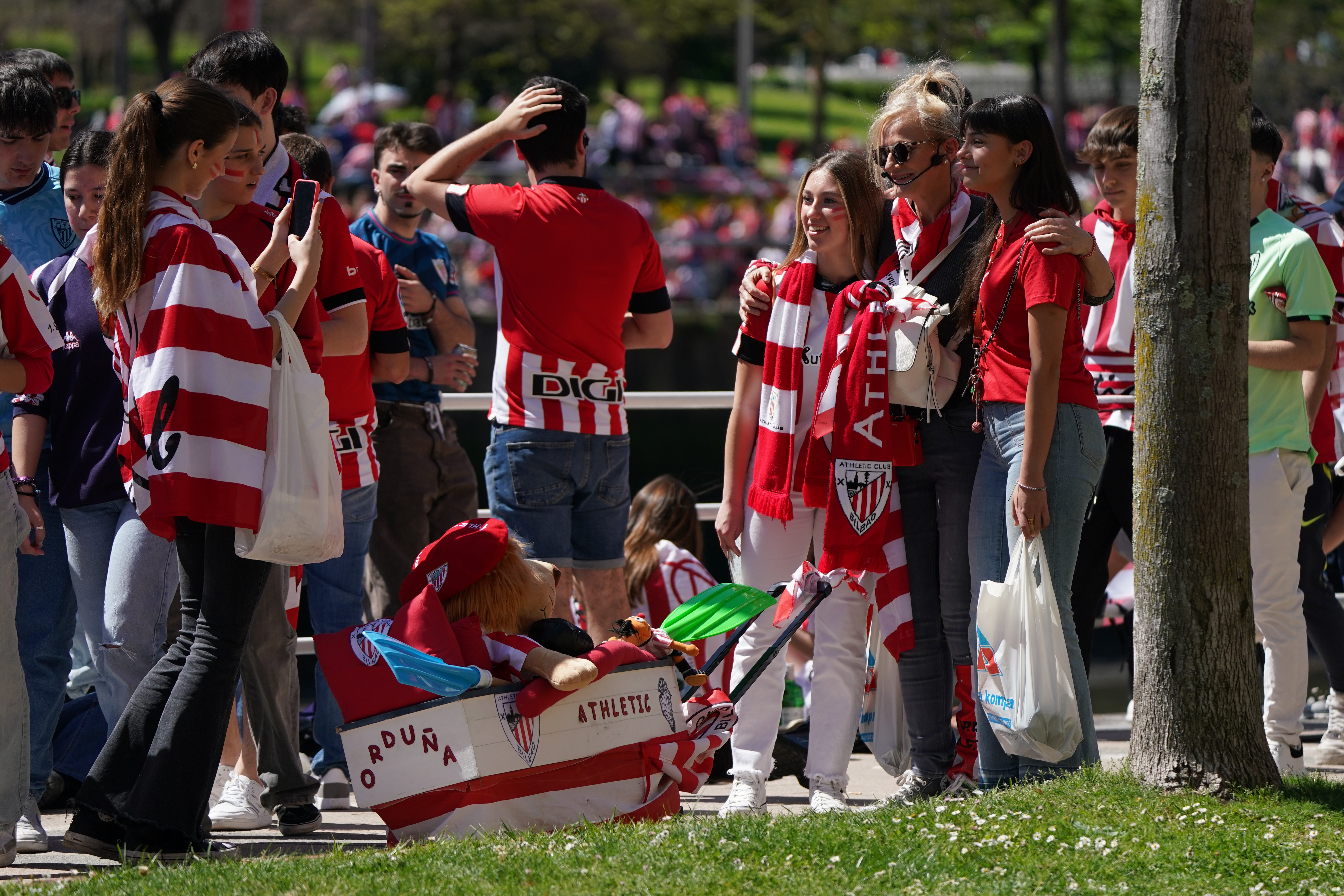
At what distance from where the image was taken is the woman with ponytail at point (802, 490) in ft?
14.8

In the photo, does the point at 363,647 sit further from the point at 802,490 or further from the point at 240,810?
the point at 802,490

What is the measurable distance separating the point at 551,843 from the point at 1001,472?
1.58 meters

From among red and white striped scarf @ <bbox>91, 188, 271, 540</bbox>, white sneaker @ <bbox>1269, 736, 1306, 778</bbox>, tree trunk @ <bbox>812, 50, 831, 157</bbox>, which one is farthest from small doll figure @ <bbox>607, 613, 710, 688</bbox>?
tree trunk @ <bbox>812, 50, 831, 157</bbox>

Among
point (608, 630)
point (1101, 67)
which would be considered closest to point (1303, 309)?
point (608, 630)

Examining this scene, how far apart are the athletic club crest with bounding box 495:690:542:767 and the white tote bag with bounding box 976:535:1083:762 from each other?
1180 millimetres

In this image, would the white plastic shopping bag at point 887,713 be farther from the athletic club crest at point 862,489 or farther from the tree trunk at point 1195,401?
the tree trunk at point 1195,401

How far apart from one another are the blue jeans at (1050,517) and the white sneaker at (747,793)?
2.01 ft

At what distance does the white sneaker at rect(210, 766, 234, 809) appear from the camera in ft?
14.8

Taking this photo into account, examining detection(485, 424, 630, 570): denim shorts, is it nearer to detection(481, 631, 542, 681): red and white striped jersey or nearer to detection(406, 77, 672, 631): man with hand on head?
detection(406, 77, 672, 631): man with hand on head

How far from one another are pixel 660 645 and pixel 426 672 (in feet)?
2.30

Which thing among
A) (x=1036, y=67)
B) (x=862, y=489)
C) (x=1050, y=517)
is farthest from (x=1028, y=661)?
(x=1036, y=67)

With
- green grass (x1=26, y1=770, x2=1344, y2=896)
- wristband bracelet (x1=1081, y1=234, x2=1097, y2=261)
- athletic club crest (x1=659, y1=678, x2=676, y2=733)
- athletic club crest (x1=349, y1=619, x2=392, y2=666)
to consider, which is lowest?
green grass (x1=26, y1=770, x2=1344, y2=896)

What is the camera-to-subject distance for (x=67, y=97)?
15.9ft

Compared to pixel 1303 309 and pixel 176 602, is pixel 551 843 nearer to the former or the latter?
pixel 176 602
